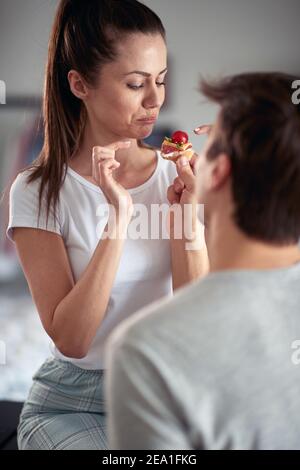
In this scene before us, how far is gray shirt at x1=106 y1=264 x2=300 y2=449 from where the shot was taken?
2.67 feet

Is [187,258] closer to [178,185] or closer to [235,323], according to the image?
[178,185]

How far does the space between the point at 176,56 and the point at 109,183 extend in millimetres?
1772

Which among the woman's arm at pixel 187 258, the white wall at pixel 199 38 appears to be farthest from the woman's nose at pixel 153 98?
the white wall at pixel 199 38

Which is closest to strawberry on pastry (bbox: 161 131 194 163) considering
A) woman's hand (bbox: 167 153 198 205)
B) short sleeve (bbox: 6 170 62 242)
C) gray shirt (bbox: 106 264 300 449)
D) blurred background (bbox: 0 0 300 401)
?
woman's hand (bbox: 167 153 198 205)

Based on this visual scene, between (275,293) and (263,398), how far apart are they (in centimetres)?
13

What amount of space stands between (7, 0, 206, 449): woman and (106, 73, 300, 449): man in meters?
0.46

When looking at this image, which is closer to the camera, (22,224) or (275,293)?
(275,293)

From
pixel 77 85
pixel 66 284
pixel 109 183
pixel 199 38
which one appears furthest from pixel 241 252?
pixel 199 38

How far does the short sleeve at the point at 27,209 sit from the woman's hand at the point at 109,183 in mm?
173

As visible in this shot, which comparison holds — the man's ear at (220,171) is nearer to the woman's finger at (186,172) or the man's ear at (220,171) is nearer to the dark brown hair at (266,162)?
the dark brown hair at (266,162)

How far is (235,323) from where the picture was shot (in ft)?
2.76

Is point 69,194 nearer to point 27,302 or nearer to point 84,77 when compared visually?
point 84,77

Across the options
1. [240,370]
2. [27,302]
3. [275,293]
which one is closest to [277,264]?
[275,293]
